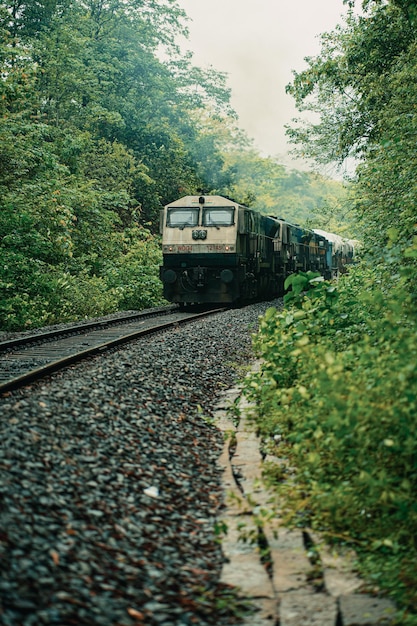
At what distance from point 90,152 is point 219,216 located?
41.8 feet

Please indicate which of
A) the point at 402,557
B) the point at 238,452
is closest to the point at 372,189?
the point at 238,452

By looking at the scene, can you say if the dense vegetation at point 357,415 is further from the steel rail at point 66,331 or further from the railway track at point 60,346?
the steel rail at point 66,331

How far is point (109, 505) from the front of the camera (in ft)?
14.6

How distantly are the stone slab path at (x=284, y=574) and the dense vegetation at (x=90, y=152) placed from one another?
11596 mm

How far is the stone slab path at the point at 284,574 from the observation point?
11.4 ft

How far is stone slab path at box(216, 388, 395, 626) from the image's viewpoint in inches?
137

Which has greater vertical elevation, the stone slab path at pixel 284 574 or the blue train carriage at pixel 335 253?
the blue train carriage at pixel 335 253

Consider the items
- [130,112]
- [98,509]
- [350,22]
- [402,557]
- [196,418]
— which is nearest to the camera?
[402,557]

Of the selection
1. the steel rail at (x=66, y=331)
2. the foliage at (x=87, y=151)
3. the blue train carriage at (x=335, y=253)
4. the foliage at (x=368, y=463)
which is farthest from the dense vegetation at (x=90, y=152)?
the foliage at (x=368, y=463)

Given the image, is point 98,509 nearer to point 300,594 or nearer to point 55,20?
point 300,594

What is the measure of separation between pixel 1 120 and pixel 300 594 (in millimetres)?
17719

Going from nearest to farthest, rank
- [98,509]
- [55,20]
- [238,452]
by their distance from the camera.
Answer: [98,509] < [238,452] < [55,20]

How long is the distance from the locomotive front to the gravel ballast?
1109 cm

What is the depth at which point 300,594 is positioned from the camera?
3.76 m
